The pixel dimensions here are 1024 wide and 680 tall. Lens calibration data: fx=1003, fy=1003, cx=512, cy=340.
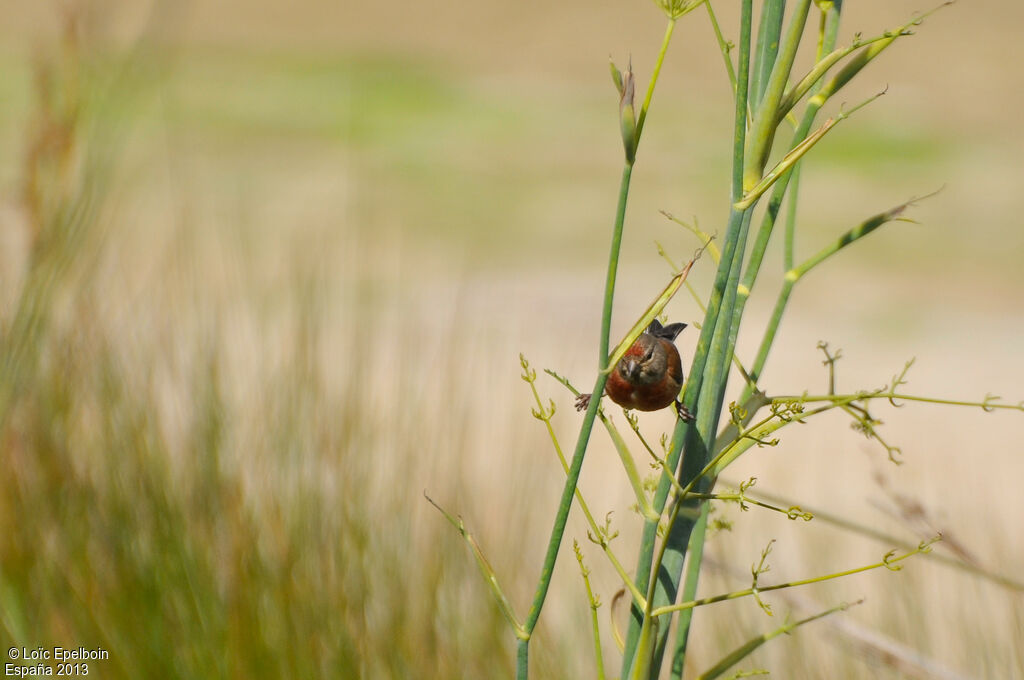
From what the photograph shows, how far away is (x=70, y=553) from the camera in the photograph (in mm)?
1079

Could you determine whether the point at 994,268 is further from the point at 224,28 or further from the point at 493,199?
the point at 224,28

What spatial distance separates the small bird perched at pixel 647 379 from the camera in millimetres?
487

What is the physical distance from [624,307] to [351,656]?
130 inches

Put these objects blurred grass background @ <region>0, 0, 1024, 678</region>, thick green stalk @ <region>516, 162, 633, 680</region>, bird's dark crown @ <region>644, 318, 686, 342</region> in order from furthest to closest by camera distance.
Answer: blurred grass background @ <region>0, 0, 1024, 678</region>, bird's dark crown @ <region>644, 318, 686, 342</region>, thick green stalk @ <region>516, 162, 633, 680</region>

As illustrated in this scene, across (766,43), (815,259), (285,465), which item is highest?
(766,43)

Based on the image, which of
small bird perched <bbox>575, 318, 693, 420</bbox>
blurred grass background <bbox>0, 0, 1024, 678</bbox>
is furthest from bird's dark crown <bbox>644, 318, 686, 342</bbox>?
blurred grass background <bbox>0, 0, 1024, 678</bbox>

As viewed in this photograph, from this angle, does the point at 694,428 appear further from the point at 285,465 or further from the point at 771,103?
the point at 285,465

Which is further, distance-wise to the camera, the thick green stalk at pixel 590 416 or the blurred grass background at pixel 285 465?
the blurred grass background at pixel 285 465

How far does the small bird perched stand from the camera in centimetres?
49

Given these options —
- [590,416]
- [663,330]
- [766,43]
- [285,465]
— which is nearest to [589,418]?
[590,416]

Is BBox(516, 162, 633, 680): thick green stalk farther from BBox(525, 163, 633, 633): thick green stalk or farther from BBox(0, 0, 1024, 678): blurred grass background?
BBox(0, 0, 1024, 678): blurred grass background

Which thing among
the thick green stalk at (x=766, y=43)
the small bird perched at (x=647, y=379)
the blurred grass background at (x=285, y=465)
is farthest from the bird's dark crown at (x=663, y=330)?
the blurred grass background at (x=285, y=465)

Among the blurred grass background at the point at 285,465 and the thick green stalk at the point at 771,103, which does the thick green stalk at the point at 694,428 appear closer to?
the thick green stalk at the point at 771,103

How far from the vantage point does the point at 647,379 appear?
487 mm
